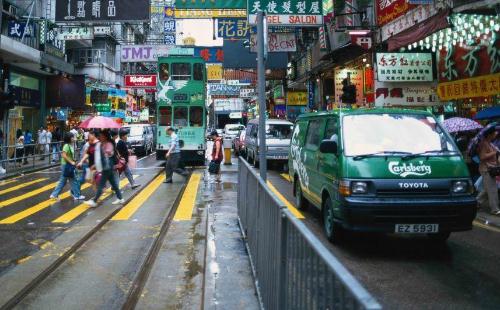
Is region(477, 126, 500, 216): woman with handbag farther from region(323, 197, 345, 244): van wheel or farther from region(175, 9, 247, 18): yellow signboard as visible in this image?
region(175, 9, 247, 18): yellow signboard

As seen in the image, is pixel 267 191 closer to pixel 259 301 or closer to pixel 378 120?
pixel 259 301

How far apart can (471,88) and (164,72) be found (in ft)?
41.3

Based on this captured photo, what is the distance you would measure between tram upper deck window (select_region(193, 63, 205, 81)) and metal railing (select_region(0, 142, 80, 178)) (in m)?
7.25

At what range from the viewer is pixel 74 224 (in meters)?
8.71

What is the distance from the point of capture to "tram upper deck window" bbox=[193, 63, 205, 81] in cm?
2094

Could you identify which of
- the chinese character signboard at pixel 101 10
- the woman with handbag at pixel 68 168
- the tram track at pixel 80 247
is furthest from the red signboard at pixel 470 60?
the chinese character signboard at pixel 101 10

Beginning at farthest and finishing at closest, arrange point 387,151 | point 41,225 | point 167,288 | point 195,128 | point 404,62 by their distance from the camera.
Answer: point 195,128 < point 404,62 < point 41,225 < point 387,151 < point 167,288

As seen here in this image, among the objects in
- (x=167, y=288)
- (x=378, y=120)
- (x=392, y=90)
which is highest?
(x=392, y=90)

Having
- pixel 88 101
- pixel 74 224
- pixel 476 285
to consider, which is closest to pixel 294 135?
pixel 74 224

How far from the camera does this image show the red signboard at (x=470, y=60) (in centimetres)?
1219

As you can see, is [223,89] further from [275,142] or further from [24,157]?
[275,142]

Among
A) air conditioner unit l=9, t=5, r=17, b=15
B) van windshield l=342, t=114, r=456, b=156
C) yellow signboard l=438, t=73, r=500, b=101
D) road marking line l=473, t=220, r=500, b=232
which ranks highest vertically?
air conditioner unit l=9, t=5, r=17, b=15

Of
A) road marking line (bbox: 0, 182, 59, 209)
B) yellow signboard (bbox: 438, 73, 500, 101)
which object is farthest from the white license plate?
road marking line (bbox: 0, 182, 59, 209)

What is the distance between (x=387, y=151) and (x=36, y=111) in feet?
98.7
